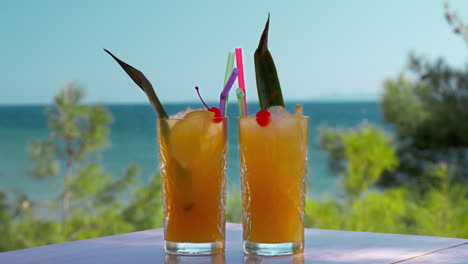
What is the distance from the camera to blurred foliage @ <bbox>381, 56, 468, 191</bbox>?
6055 mm

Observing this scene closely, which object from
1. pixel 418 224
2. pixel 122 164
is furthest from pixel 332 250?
pixel 122 164

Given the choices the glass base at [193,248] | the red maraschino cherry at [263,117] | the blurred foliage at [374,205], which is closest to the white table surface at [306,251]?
the glass base at [193,248]

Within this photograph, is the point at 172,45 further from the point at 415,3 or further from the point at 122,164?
the point at 415,3

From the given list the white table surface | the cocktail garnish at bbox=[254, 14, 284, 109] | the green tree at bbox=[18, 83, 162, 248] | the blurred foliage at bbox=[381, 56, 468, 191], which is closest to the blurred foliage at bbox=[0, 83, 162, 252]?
the green tree at bbox=[18, 83, 162, 248]

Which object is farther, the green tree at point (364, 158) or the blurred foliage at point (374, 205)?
the green tree at point (364, 158)

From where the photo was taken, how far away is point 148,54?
779cm

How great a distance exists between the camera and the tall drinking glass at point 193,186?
0.92m

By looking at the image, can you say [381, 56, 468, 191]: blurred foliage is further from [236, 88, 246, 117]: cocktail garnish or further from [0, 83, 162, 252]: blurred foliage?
[236, 88, 246, 117]: cocktail garnish

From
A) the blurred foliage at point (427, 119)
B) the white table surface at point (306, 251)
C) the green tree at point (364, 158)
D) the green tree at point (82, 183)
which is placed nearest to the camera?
the white table surface at point (306, 251)

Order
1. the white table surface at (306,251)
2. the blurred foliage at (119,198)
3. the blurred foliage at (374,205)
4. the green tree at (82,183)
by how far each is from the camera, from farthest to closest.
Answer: the green tree at (82,183) < the blurred foliage at (119,198) < the blurred foliage at (374,205) < the white table surface at (306,251)

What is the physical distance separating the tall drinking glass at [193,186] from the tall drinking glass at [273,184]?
0.04 meters

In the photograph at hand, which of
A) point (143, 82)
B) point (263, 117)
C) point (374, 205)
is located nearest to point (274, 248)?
point (263, 117)

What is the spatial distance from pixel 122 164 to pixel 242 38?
2104 millimetres

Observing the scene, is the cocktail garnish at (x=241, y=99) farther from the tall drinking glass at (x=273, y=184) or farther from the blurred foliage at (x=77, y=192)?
the blurred foliage at (x=77, y=192)
